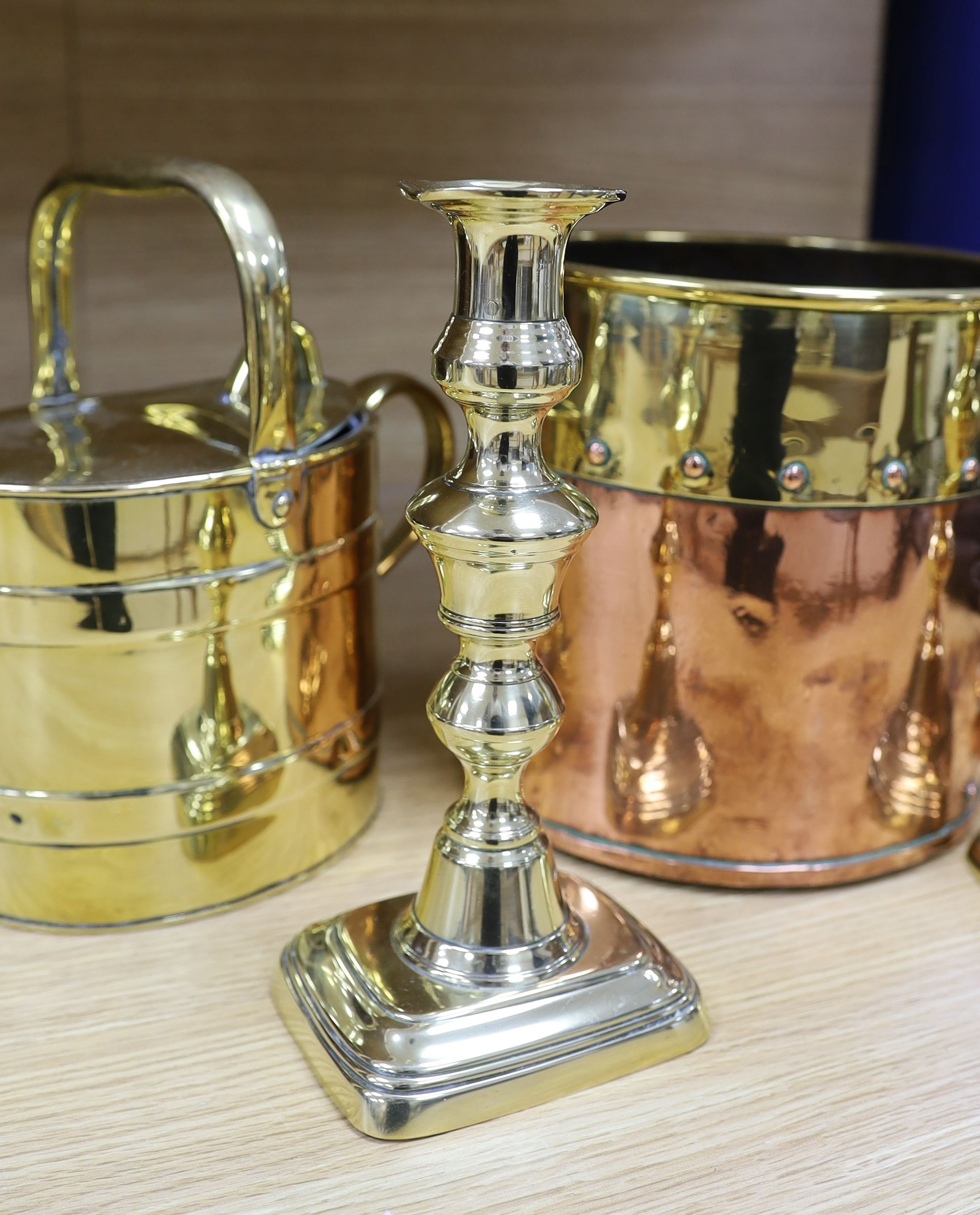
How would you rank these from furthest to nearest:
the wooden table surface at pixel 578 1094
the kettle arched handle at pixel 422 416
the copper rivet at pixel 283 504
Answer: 1. the kettle arched handle at pixel 422 416
2. the copper rivet at pixel 283 504
3. the wooden table surface at pixel 578 1094

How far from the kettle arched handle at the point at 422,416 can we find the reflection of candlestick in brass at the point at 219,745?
0.12 meters

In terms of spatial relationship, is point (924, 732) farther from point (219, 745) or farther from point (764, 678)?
point (219, 745)

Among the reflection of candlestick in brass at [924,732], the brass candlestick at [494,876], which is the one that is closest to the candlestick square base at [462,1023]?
the brass candlestick at [494,876]

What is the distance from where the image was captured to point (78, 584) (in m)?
0.43

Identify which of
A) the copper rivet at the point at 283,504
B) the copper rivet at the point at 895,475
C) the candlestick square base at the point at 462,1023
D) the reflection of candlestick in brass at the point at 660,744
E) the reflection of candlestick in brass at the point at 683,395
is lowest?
the candlestick square base at the point at 462,1023

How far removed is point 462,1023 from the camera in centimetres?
39

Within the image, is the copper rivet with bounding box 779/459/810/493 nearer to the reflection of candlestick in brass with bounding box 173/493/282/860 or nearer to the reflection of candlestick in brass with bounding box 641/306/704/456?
the reflection of candlestick in brass with bounding box 641/306/704/456

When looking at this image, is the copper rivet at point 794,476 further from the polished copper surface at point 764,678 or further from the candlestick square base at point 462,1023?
the candlestick square base at point 462,1023

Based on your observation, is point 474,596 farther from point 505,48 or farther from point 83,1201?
point 505,48

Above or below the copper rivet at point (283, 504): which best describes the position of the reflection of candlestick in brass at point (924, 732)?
below

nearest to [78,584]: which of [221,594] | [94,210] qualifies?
[221,594]

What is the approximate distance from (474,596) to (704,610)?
123 millimetres

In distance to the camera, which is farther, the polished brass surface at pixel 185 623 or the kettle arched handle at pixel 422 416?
the kettle arched handle at pixel 422 416

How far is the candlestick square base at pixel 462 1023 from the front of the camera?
38 centimetres
